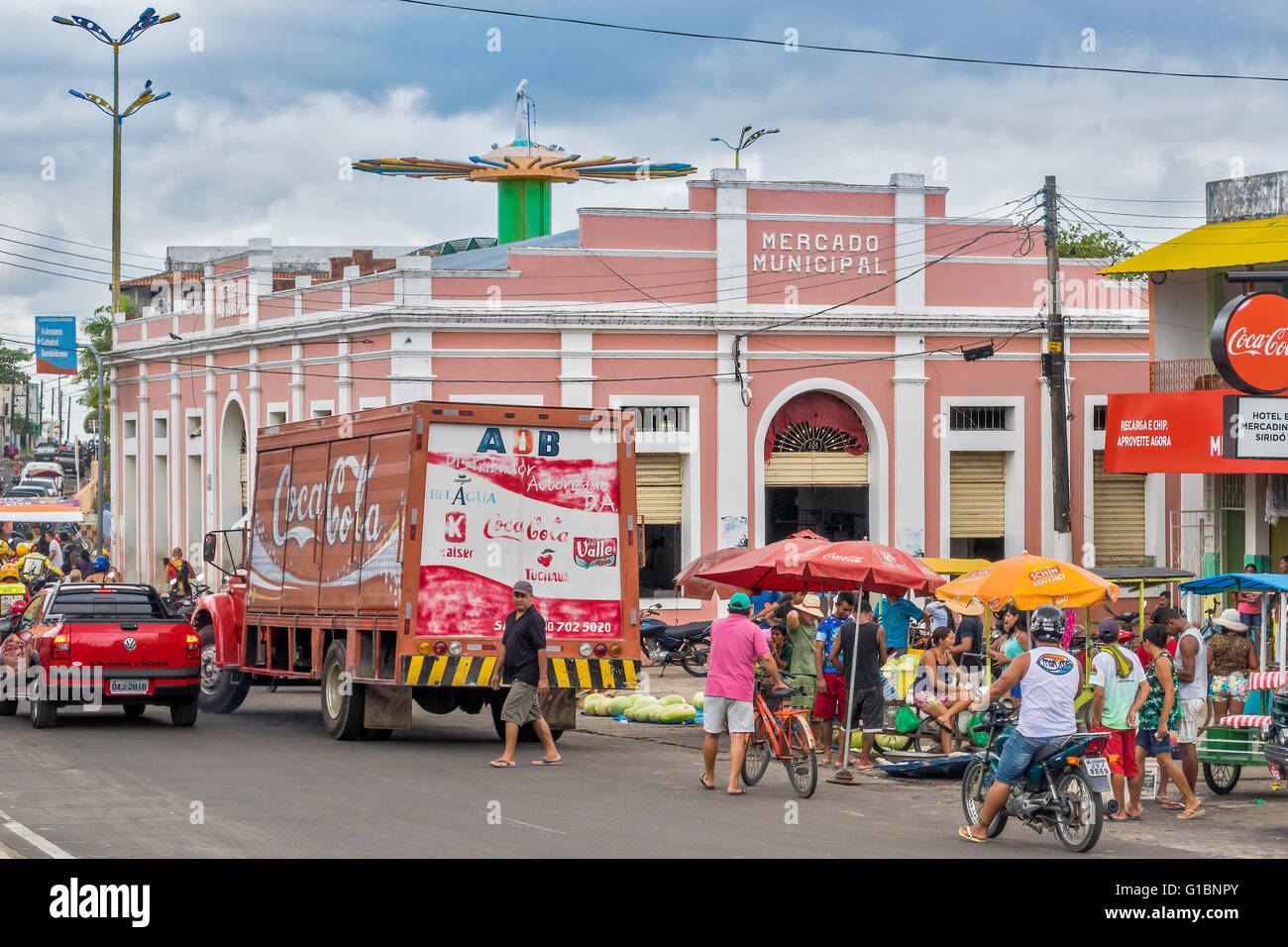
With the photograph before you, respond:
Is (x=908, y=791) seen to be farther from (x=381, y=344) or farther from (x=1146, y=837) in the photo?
(x=381, y=344)

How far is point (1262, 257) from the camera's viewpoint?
2658 cm

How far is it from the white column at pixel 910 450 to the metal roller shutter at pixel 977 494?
2.71ft

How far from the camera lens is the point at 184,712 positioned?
64.3ft

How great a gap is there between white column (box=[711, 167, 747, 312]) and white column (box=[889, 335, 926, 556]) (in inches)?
139

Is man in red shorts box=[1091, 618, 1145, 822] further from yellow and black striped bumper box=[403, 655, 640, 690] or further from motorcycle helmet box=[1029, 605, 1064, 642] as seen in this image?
yellow and black striped bumper box=[403, 655, 640, 690]

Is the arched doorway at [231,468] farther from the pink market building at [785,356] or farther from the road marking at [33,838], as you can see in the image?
the road marking at [33,838]

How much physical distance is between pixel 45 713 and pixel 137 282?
61775 mm

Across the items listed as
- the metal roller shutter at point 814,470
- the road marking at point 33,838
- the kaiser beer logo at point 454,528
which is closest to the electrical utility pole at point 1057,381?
the metal roller shutter at point 814,470

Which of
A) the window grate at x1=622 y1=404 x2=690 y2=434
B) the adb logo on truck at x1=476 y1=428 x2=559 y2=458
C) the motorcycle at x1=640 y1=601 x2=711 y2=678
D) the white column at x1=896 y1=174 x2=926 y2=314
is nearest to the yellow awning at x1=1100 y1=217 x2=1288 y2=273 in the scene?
the white column at x1=896 y1=174 x2=926 y2=314

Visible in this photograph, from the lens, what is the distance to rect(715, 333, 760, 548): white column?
3328 cm

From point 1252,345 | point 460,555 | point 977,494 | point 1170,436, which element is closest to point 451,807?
point 460,555

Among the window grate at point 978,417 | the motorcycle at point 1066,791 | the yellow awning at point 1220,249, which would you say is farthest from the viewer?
the window grate at point 978,417

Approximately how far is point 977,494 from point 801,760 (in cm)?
2109

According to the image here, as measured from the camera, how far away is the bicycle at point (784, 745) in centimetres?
1481
